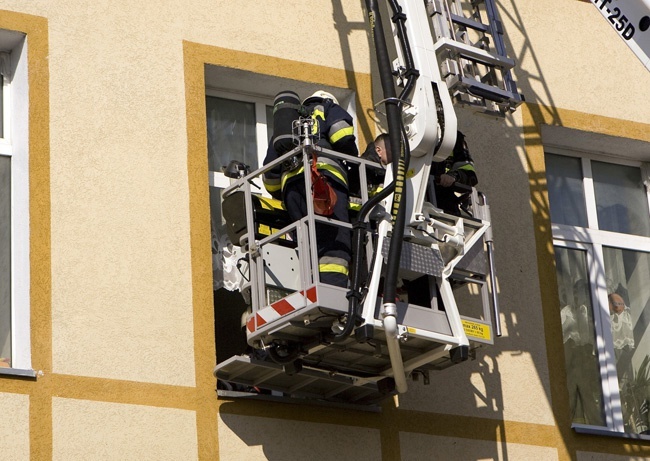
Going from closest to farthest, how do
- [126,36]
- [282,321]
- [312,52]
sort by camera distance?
[282,321], [126,36], [312,52]

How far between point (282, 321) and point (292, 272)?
0.52 meters

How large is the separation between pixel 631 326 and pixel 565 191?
4.18ft

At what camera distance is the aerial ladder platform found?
414 inches

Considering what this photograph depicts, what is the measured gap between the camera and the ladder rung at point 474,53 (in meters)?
11.8

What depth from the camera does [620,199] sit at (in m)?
14.3

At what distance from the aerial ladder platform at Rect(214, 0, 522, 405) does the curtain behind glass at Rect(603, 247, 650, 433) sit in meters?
1.97

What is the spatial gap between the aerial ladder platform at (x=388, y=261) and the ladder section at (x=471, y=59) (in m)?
0.02

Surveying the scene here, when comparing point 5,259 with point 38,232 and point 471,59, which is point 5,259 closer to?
point 38,232

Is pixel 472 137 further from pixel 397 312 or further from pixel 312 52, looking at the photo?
pixel 397 312

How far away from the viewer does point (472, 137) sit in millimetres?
13289

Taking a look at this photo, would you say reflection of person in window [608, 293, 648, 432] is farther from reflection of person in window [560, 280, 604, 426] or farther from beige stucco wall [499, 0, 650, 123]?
beige stucco wall [499, 0, 650, 123]

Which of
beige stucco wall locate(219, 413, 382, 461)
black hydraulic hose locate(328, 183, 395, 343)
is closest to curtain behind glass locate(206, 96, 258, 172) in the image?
black hydraulic hose locate(328, 183, 395, 343)

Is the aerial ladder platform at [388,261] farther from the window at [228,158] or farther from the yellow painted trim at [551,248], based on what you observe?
the yellow painted trim at [551,248]

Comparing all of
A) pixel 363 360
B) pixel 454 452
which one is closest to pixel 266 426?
pixel 363 360
